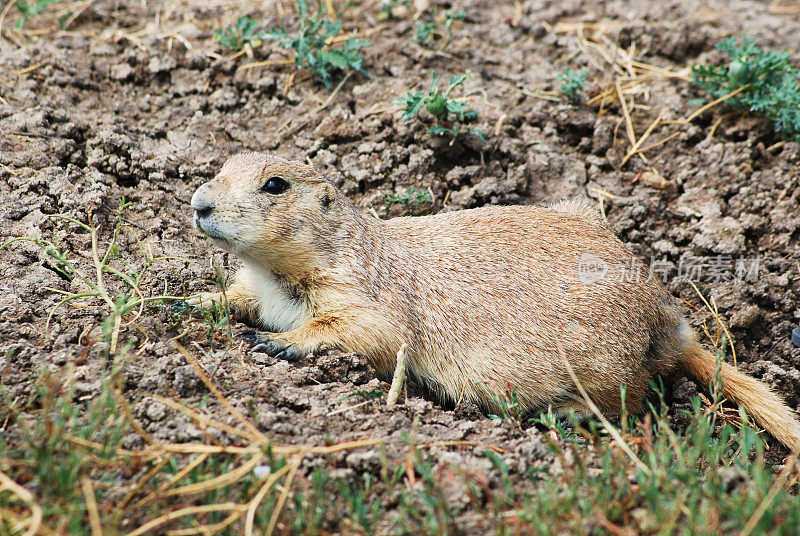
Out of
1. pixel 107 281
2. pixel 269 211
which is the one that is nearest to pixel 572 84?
pixel 269 211

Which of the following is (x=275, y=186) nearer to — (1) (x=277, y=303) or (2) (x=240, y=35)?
(1) (x=277, y=303)

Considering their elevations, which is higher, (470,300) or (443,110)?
(443,110)

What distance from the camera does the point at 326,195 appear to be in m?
3.83

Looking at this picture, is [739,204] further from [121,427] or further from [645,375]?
[121,427]

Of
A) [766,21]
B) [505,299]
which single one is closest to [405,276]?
[505,299]

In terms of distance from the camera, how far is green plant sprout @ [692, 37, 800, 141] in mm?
4898

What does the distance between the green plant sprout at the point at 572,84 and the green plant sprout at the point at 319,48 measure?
1.54 metres

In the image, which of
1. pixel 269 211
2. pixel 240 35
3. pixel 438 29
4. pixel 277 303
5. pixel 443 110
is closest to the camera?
pixel 269 211

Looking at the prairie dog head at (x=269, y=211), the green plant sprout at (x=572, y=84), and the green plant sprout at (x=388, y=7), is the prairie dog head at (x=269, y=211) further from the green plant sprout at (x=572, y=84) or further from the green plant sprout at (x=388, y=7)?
the green plant sprout at (x=388, y=7)

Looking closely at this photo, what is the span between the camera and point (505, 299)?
393 cm

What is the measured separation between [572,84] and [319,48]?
1.97 metres

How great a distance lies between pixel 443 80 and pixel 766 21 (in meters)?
3.12

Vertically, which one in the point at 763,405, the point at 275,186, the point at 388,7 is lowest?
the point at 763,405

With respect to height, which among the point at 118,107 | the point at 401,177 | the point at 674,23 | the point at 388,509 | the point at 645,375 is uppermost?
the point at 674,23
